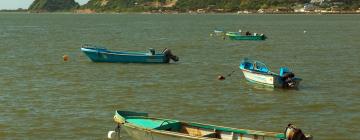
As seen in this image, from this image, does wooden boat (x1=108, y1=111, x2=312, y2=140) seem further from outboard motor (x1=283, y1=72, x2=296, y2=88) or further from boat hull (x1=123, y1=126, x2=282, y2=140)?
A: outboard motor (x1=283, y1=72, x2=296, y2=88)

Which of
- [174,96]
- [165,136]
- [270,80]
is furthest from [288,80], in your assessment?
[165,136]

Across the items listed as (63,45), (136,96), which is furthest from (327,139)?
(63,45)

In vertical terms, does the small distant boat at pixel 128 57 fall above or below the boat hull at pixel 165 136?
below

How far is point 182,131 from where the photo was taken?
25438mm

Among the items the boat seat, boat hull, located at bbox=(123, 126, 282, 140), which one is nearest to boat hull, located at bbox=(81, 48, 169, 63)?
boat hull, located at bbox=(123, 126, 282, 140)

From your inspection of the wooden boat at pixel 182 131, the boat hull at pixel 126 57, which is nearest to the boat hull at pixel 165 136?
the wooden boat at pixel 182 131

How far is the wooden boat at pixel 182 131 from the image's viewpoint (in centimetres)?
2331

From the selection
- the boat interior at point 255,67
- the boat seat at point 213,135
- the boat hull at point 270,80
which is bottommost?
the boat hull at point 270,80

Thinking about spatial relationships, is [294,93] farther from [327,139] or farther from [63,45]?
[63,45]

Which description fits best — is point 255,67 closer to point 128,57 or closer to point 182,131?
point 128,57

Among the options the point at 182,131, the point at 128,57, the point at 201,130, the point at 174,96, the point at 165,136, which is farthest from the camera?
the point at 128,57

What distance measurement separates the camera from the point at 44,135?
28.8m

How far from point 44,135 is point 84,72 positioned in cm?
2196

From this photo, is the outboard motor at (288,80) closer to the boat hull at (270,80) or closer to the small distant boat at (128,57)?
the boat hull at (270,80)
